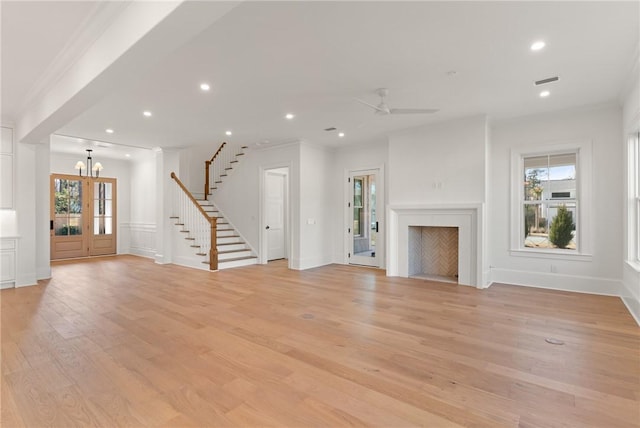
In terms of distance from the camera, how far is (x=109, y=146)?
7965 millimetres

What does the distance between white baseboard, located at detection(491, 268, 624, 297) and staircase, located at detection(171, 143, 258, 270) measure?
17.9 feet

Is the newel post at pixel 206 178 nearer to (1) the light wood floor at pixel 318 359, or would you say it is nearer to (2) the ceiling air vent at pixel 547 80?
(1) the light wood floor at pixel 318 359

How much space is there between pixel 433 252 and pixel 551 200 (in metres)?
2.21

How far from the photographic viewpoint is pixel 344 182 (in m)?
7.98

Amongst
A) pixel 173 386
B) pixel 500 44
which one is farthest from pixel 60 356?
pixel 500 44

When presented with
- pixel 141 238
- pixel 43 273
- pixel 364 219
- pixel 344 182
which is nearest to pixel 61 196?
pixel 141 238

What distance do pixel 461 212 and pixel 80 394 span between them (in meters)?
5.54

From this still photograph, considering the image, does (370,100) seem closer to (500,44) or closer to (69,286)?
(500,44)

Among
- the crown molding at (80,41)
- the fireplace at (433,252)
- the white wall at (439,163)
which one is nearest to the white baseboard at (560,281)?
the fireplace at (433,252)

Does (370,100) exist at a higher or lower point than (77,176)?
higher

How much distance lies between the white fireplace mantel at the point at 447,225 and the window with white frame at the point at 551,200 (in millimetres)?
818

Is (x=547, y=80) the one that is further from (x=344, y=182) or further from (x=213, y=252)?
(x=213, y=252)

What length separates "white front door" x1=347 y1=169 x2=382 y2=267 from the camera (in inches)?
296

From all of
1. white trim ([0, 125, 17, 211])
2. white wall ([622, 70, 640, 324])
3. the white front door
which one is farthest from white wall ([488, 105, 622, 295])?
white trim ([0, 125, 17, 211])
